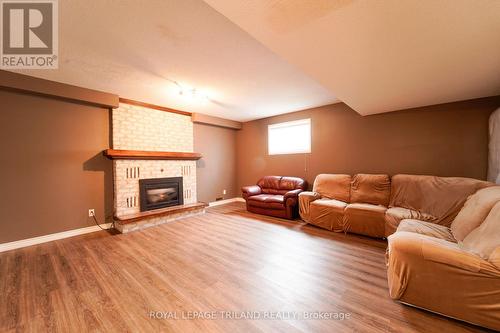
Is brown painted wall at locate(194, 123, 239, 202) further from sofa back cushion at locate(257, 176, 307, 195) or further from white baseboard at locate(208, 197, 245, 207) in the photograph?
sofa back cushion at locate(257, 176, 307, 195)

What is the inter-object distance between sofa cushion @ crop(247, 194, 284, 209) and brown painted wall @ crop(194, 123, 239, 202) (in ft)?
4.77

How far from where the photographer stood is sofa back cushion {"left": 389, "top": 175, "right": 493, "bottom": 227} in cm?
243

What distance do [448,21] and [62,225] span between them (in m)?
5.33

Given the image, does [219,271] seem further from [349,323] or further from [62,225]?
[62,225]

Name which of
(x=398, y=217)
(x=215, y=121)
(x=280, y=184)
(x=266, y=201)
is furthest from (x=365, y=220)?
(x=215, y=121)

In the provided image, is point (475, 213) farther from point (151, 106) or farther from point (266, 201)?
point (151, 106)

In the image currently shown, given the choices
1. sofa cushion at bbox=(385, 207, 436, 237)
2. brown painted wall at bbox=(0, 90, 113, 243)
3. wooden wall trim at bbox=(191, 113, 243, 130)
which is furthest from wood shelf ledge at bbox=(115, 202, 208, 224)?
sofa cushion at bbox=(385, 207, 436, 237)

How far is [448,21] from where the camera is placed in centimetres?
Result: 124

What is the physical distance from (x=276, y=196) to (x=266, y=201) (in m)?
0.33

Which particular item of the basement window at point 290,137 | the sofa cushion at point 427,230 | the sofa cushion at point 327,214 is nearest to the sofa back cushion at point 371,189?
the sofa cushion at point 327,214

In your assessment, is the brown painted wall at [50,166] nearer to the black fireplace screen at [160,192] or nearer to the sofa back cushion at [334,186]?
the black fireplace screen at [160,192]

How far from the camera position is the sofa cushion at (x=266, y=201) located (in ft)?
13.4

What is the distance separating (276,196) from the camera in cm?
441

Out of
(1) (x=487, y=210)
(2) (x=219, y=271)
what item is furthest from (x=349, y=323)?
(1) (x=487, y=210)
